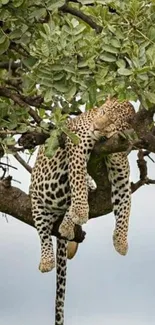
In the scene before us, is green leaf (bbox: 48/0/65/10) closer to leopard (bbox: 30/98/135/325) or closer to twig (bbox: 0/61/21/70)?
twig (bbox: 0/61/21/70)

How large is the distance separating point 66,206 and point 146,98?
11.5 feet

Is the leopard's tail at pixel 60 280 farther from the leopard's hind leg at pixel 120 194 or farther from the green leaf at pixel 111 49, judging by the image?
the green leaf at pixel 111 49

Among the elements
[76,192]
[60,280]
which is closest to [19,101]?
[76,192]

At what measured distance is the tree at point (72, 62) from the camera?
970 centimetres

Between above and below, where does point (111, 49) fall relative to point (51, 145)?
above

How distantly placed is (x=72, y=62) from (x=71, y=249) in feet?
13.8

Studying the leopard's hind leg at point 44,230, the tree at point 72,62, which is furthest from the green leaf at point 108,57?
the leopard's hind leg at point 44,230

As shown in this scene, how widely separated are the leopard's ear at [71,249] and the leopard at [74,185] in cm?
4

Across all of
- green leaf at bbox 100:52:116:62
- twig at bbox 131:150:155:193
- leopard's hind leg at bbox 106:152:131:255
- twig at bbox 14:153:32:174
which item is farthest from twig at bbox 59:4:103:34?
twig at bbox 14:153:32:174

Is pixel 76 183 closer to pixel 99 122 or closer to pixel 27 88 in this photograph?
pixel 99 122

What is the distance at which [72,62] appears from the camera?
9.82 m

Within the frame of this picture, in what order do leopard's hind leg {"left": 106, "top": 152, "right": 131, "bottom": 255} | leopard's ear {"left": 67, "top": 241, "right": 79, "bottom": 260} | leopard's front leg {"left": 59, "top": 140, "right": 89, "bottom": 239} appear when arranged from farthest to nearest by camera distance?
leopard's ear {"left": 67, "top": 241, "right": 79, "bottom": 260} < leopard's hind leg {"left": 106, "top": 152, "right": 131, "bottom": 255} < leopard's front leg {"left": 59, "top": 140, "right": 89, "bottom": 239}

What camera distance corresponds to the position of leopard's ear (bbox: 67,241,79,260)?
13.7 m

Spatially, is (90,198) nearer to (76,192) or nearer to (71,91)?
(76,192)
